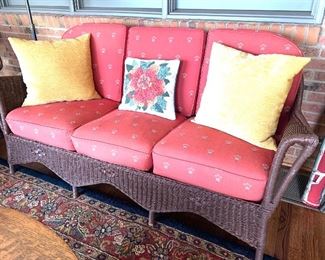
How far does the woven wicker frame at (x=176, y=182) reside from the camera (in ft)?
3.72

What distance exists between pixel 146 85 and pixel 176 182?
0.61 meters

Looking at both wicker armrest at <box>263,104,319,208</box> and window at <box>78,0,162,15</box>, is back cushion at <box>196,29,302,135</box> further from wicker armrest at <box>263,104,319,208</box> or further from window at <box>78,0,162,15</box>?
window at <box>78,0,162,15</box>

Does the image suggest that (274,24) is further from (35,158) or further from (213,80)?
(35,158)

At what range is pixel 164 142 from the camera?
1.38 meters

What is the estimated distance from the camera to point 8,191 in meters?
1.78

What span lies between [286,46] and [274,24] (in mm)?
275

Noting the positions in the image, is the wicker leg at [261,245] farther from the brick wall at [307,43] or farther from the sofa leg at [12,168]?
the sofa leg at [12,168]

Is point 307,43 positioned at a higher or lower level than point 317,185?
higher

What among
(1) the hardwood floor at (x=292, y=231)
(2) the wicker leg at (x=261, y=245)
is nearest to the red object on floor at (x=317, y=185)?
(1) the hardwood floor at (x=292, y=231)

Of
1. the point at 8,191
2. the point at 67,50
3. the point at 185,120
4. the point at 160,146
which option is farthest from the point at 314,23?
the point at 8,191

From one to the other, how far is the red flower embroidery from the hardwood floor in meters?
0.62

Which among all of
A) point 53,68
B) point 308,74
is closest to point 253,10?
point 308,74

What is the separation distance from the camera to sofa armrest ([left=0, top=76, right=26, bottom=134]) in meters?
1.77

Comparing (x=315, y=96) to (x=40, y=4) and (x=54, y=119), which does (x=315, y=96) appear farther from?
(x=40, y=4)
